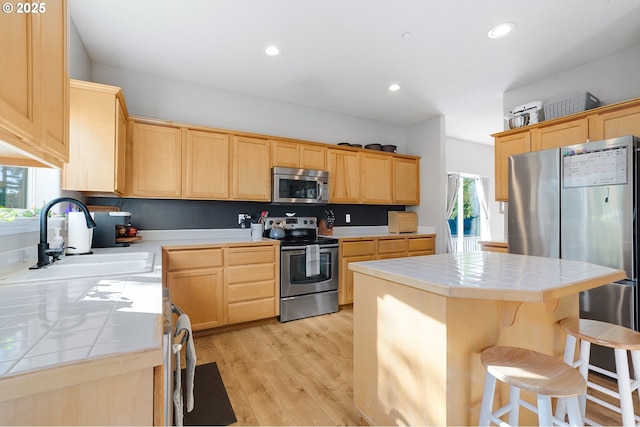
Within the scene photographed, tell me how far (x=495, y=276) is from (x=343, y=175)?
2.92 metres

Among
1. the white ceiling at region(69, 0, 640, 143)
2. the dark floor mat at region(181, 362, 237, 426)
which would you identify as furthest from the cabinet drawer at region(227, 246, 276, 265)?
the white ceiling at region(69, 0, 640, 143)

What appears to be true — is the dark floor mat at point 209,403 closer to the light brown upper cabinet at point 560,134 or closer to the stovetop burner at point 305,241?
the stovetop burner at point 305,241

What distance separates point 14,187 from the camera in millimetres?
1773

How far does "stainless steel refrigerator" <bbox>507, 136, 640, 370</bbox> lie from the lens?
2.01 m

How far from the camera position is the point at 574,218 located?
226 centimetres

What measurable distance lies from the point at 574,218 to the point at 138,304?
2995 millimetres

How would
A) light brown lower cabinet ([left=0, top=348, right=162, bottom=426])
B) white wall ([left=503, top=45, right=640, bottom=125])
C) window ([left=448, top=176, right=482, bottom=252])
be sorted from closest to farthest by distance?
light brown lower cabinet ([left=0, top=348, right=162, bottom=426]), white wall ([left=503, top=45, right=640, bottom=125]), window ([left=448, top=176, right=482, bottom=252])

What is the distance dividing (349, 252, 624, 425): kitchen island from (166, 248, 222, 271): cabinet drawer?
174 cm

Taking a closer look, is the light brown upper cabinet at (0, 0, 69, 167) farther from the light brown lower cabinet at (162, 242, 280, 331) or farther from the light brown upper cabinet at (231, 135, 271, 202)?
the light brown upper cabinet at (231, 135, 271, 202)

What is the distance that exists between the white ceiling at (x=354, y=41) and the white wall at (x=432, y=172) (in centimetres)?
90

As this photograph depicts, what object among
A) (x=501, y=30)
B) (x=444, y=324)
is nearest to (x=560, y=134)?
(x=501, y=30)

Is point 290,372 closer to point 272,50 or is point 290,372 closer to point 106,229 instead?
point 106,229

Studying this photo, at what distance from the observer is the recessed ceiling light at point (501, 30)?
2.29 m

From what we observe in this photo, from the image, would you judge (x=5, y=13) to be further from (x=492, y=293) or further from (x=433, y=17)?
(x=433, y=17)
